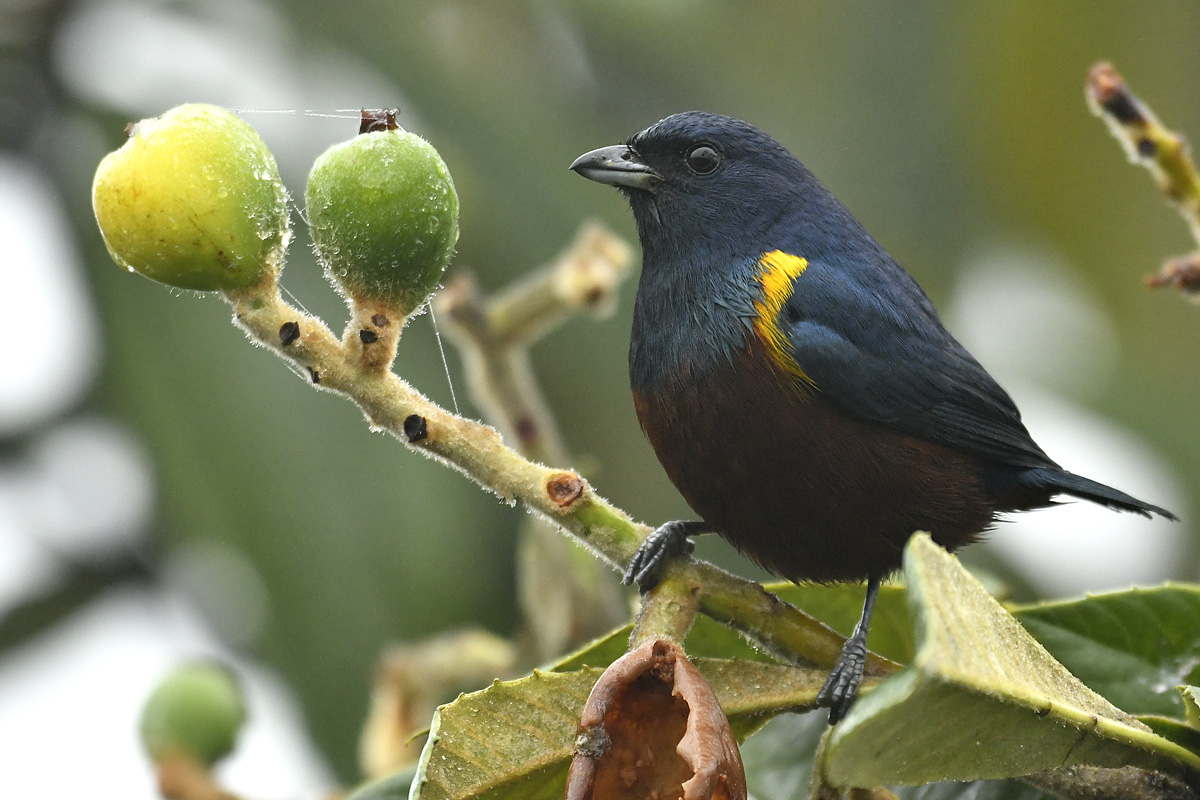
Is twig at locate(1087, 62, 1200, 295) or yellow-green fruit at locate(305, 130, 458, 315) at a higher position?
twig at locate(1087, 62, 1200, 295)

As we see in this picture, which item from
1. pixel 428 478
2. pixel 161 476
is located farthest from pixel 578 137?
pixel 161 476

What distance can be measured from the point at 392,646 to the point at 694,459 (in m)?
1.27

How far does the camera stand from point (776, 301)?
8.18 feet

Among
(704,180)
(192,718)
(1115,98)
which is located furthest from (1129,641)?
(192,718)

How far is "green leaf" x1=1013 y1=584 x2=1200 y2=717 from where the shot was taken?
1742 mm

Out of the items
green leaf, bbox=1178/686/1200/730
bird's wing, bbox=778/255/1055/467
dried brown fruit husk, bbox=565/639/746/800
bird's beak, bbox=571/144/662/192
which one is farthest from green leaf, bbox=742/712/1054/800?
bird's beak, bbox=571/144/662/192

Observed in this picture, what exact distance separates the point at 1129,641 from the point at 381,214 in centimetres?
110

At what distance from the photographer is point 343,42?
405 centimetres

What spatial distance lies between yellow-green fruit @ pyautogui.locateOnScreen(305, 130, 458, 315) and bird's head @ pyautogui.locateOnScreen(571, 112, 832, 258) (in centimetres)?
131

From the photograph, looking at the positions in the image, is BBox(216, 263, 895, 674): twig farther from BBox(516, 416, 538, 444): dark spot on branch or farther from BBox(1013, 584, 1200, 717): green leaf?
BBox(516, 416, 538, 444): dark spot on branch

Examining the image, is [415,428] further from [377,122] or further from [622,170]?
[622,170]

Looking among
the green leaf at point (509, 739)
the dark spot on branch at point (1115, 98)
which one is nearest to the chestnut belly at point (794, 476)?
the dark spot on branch at point (1115, 98)

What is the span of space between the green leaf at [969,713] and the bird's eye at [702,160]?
1.75 m

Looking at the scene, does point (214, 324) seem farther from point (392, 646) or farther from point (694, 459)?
point (694, 459)
